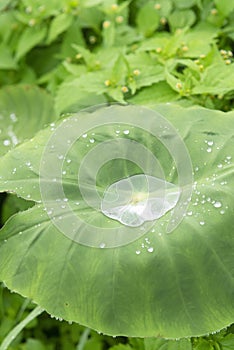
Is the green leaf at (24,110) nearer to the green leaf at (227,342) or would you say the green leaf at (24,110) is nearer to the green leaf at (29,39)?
the green leaf at (29,39)

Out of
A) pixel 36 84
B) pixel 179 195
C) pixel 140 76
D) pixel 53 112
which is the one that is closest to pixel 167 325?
pixel 179 195

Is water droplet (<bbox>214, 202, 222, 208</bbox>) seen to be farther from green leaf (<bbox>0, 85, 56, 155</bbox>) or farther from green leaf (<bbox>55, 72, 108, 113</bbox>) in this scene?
green leaf (<bbox>0, 85, 56, 155</bbox>)

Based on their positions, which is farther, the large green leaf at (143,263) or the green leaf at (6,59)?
the green leaf at (6,59)

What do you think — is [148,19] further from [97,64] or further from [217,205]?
[217,205]

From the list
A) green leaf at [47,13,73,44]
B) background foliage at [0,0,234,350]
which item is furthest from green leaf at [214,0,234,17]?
green leaf at [47,13,73,44]

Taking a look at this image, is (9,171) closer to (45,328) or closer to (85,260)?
(85,260)

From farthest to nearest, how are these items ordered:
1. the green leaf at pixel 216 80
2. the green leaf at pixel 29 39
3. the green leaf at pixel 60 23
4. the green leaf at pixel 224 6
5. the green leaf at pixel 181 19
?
the green leaf at pixel 29 39, the green leaf at pixel 60 23, the green leaf at pixel 181 19, the green leaf at pixel 224 6, the green leaf at pixel 216 80

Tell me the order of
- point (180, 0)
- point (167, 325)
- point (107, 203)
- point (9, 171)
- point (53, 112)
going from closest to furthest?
point (167, 325) < point (107, 203) < point (9, 171) < point (180, 0) < point (53, 112)

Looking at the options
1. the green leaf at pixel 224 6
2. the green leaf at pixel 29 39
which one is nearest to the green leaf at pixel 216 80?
the green leaf at pixel 224 6
